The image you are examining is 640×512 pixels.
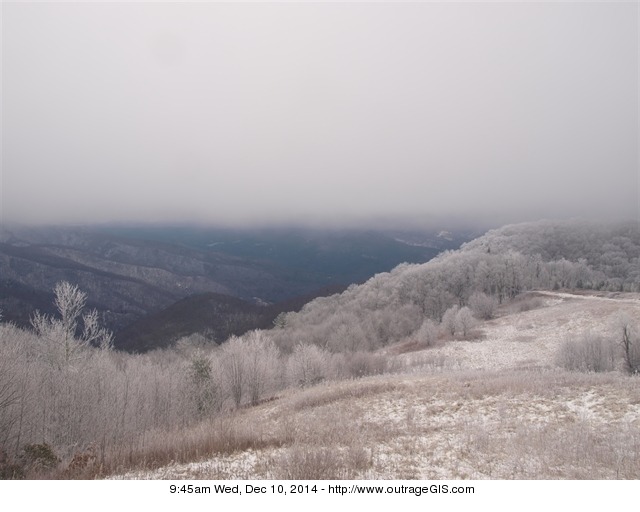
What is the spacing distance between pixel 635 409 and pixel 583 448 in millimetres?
6366

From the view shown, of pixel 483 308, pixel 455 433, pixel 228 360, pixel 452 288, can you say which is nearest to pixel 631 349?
pixel 455 433

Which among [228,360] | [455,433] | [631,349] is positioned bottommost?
[228,360]

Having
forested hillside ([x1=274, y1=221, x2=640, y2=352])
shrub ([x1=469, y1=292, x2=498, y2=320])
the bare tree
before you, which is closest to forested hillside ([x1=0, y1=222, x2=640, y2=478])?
the bare tree

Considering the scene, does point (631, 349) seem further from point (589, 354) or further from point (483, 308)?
point (483, 308)

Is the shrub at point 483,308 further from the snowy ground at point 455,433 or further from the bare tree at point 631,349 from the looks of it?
the snowy ground at point 455,433

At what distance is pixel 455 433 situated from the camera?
13.8 meters

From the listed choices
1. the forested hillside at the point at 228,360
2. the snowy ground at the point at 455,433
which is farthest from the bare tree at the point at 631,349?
the snowy ground at the point at 455,433

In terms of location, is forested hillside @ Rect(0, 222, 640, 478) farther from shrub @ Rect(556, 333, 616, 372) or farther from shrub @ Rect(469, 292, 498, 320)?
shrub @ Rect(469, 292, 498, 320)

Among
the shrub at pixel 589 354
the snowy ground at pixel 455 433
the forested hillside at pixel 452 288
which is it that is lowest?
the forested hillside at pixel 452 288

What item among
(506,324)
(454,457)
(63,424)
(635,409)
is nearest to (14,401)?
(63,424)

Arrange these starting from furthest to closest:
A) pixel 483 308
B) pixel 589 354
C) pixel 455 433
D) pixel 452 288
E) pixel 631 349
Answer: pixel 452 288, pixel 483 308, pixel 589 354, pixel 631 349, pixel 455 433

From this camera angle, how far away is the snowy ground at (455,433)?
9.41 metres

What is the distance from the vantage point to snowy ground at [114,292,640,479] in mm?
9414

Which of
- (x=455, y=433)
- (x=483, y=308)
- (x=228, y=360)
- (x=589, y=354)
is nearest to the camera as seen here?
(x=455, y=433)
